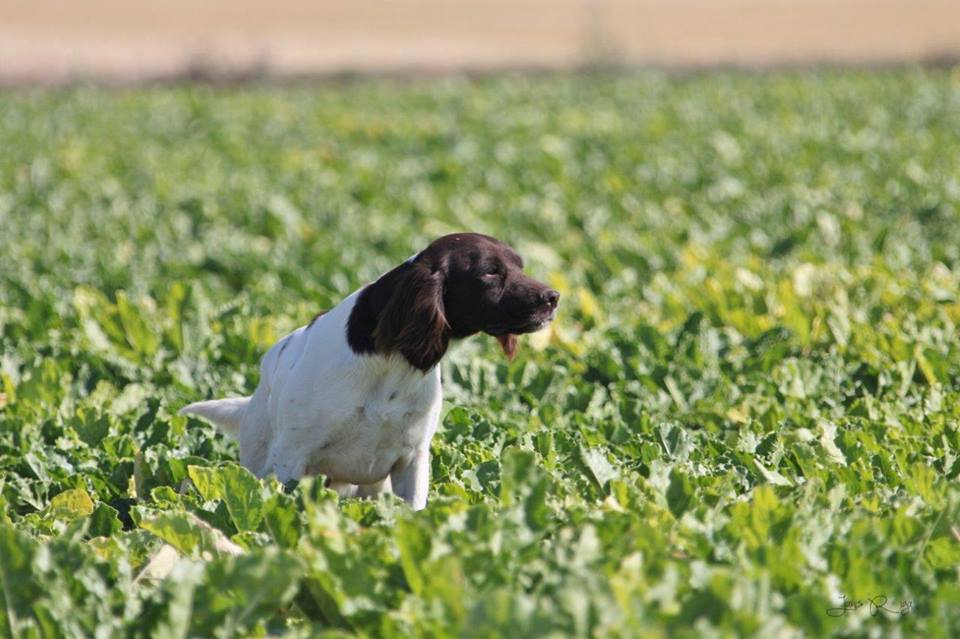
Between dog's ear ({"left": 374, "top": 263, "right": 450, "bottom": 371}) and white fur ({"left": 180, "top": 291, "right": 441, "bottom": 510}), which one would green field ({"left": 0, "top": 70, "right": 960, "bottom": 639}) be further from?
dog's ear ({"left": 374, "top": 263, "right": 450, "bottom": 371})

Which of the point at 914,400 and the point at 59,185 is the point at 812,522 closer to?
the point at 914,400

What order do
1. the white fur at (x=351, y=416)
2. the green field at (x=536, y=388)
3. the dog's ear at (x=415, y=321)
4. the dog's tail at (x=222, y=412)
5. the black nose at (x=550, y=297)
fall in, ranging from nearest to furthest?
the green field at (x=536, y=388) → the dog's ear at (x=415, y=321) → the white fur at (x=351, y=416) → the black nose at (x=550, y=297) → the dog's tail at (x=222, y=412)

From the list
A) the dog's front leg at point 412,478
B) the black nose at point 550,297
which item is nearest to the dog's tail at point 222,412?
the dog's front leg at point 412,478

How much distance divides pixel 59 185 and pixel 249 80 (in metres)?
15.1

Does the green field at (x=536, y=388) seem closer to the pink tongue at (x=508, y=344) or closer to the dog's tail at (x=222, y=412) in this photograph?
the dog's tail at (x=222, y=412)

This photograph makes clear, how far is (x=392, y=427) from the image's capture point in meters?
5.01

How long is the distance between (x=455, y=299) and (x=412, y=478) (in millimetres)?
635

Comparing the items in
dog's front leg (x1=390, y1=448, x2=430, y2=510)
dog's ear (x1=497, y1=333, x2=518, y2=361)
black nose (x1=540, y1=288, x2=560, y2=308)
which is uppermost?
black nose (x1=540, y1=288, x2=560, y2=308)

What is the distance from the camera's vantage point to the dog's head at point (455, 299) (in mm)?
4855

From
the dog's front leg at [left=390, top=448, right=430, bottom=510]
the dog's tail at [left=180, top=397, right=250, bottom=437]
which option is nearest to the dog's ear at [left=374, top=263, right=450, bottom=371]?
the dog's front leg at [left=390, top=448, right=430, bottom=510]

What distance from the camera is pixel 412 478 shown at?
507 centimetres

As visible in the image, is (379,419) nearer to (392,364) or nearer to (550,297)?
(392,364)

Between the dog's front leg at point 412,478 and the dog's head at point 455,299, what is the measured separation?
353 millimetres

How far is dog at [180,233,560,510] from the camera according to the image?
4910 mm
